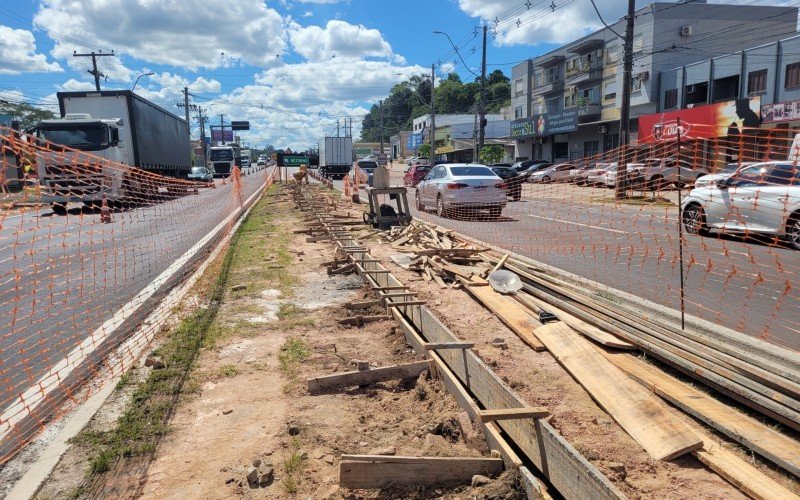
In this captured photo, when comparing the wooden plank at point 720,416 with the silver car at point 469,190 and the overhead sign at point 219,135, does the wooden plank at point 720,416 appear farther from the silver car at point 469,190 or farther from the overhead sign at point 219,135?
the overhead sign at point 219,135

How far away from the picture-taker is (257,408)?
4.35m

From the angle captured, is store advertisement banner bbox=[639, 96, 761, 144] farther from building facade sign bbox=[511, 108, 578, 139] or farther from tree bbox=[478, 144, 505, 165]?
tree bbox=[478, 144, 505, 165]

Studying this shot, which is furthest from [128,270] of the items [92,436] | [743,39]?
[743,39]

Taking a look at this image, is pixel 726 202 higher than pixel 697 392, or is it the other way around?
pixel 726 202

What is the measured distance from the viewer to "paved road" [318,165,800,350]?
6.77 metres

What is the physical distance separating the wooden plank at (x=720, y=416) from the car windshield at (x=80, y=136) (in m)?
22.7

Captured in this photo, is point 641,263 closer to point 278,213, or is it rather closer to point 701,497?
point 701,497

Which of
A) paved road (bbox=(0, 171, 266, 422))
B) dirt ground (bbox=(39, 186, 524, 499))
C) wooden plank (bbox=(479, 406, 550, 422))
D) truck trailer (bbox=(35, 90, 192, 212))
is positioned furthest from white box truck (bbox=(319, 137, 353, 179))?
wooden plank (bbox=(479, 406, 550, 422))

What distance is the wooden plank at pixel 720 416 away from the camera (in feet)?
10.8

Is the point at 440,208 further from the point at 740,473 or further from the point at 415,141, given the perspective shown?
the point at 415,141

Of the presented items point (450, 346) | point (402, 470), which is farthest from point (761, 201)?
point (402, 470)

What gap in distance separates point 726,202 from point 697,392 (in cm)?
896

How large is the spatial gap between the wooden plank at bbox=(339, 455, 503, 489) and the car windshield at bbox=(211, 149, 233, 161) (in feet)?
205

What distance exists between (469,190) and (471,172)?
676mm
